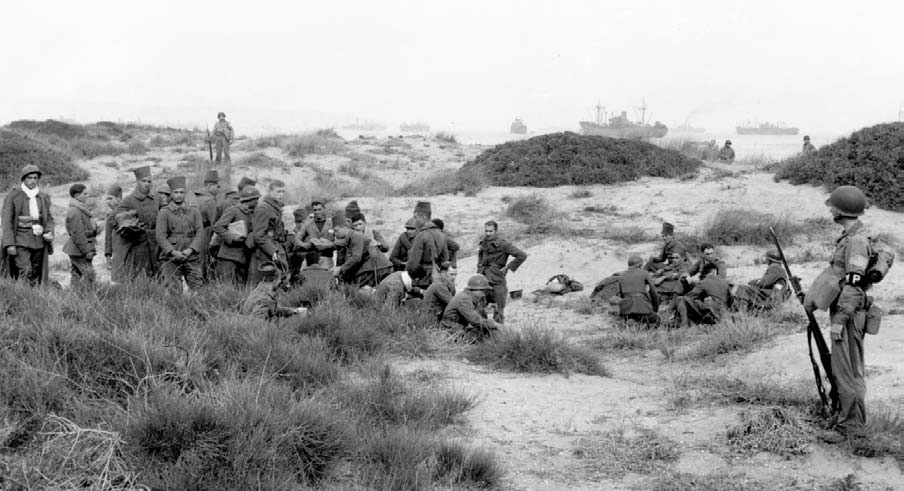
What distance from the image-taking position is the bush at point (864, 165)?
16969 millimetres

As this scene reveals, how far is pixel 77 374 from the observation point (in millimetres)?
5641

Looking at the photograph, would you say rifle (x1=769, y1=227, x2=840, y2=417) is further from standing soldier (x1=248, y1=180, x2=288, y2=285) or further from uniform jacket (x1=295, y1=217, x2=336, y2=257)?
uniform jacket (x1=295, y1=217, x2=336, y2=257)

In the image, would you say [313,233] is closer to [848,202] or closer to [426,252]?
[426,252]

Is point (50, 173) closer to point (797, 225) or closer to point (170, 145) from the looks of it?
point (170, 145)

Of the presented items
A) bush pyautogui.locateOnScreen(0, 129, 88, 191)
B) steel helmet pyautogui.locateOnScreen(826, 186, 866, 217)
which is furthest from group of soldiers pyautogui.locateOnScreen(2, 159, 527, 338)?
bush pyautogui.locateOnScreen(0, 129, 88, 191)

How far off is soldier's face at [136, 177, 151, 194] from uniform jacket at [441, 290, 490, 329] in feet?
13.0

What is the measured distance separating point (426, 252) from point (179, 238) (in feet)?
9.50

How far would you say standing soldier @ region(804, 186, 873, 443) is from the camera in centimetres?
540

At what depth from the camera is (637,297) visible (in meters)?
10.1

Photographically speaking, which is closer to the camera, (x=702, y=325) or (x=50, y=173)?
(x=702, y=325)

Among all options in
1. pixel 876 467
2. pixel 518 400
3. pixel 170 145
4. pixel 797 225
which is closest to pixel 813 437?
pixel 876 467

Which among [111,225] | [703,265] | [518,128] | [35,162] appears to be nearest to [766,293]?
[703,265]

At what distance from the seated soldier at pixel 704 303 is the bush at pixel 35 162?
16.9m

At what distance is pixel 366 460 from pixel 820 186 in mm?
16352
